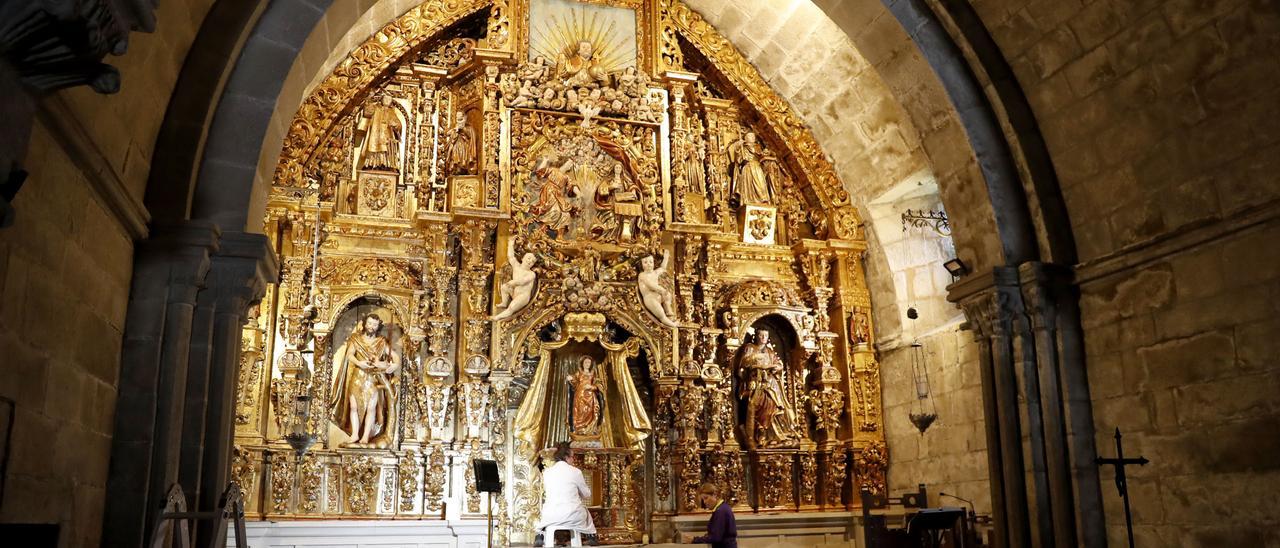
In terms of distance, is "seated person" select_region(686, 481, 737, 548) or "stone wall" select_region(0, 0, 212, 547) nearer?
"stone wall" select_region(0, 0, 212, 547)

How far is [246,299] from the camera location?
6.27 m

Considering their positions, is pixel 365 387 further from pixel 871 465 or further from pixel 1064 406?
pixel 1064 406

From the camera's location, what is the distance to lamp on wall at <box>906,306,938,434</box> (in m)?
11.9

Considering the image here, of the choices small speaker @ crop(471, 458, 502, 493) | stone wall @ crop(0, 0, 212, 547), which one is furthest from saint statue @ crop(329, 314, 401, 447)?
stone wall @ crop(0, 0, 212, 547)

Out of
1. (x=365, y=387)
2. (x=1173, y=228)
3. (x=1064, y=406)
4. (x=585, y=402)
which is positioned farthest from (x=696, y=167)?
(x=1173, y=228)

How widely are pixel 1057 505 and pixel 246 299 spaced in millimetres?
6042

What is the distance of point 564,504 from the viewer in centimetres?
987

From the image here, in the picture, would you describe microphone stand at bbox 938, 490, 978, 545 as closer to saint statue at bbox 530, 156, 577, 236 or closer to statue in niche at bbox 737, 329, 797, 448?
statue in niche at bbox 737, 329, 797, 448

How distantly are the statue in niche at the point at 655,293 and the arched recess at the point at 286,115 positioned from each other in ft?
14.9

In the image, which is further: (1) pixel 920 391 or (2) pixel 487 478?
(1) pixel 920 391

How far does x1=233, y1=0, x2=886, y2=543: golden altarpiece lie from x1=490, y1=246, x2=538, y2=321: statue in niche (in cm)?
3

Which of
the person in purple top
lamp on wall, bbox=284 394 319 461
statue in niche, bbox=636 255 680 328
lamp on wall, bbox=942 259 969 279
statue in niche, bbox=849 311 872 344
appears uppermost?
statue in niche, bbox=636 255 680 328

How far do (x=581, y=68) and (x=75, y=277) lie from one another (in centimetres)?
904

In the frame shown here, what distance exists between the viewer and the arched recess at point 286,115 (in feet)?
20.0
